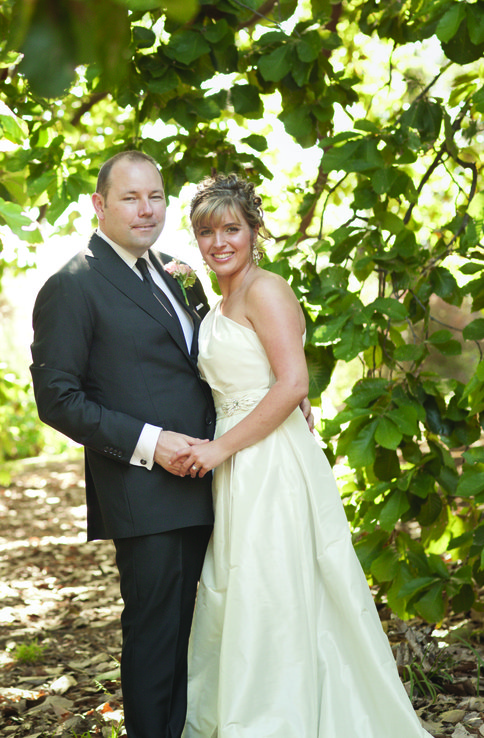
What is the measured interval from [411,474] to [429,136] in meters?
1.33

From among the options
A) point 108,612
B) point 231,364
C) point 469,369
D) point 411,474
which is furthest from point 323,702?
point 469,369

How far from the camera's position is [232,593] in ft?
7.07

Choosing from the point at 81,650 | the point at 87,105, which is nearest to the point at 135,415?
the point at 81,650

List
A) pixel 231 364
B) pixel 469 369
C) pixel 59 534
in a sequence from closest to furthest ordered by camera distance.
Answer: pixel 231 364 < pixel 469 369 < pixel 59 534

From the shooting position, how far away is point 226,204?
2303 mm

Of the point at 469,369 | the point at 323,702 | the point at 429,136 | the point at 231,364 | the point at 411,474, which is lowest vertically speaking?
the point at 323,702

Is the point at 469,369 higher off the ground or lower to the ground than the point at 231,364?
higher

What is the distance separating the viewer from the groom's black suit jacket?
209cm

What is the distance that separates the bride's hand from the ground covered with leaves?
0.96 m

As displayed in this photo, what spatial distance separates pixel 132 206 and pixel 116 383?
1.91ft

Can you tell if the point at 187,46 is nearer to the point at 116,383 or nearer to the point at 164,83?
the point at 164,83

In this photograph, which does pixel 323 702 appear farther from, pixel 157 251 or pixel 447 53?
pixel 447 53

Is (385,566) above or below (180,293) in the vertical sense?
below

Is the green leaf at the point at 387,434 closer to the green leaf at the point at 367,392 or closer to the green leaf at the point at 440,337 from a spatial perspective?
the green leaf at the point at 367,392
